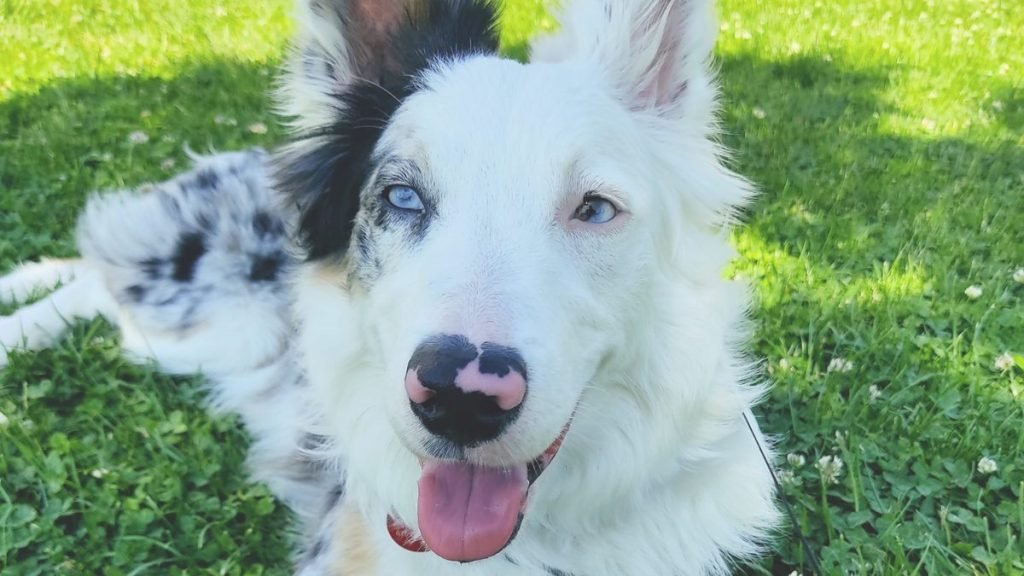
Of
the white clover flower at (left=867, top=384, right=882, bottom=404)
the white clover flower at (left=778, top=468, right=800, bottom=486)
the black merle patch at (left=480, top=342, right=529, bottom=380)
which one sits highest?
the black merle patch at (left=480, top=342, right=529, bottom=380)

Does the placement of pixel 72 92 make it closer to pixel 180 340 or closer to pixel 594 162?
pixel 180 340

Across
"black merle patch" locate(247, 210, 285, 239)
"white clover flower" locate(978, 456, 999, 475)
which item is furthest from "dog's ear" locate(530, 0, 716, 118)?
"black merle patch" locate(247, 210, 285, 239)

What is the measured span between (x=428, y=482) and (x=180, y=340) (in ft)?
8.11

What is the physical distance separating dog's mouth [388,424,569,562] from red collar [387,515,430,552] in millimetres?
405

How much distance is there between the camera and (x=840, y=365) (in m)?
3.85

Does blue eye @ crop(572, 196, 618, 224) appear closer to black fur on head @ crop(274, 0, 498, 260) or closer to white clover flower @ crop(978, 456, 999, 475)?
black fur on head @ crop(274, 0, 498, 260)

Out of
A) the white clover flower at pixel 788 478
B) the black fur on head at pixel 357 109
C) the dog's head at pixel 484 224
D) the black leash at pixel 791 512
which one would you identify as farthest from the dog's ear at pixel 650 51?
the white clover flower at pixel 788 478

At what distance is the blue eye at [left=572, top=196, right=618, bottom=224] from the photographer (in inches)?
92.2

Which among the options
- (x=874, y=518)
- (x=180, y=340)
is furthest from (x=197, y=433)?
(x=874, y=518)

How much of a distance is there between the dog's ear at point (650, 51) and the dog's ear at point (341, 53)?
64 cm

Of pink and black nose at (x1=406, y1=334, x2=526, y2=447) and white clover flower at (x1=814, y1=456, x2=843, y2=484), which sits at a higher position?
pink and black nose at (x1=406, y1=334, x2=526, y2=447)

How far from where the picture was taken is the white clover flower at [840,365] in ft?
12.6

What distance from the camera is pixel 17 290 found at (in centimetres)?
442

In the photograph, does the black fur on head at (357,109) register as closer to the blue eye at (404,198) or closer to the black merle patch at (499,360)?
the blue eye at (404,198)
